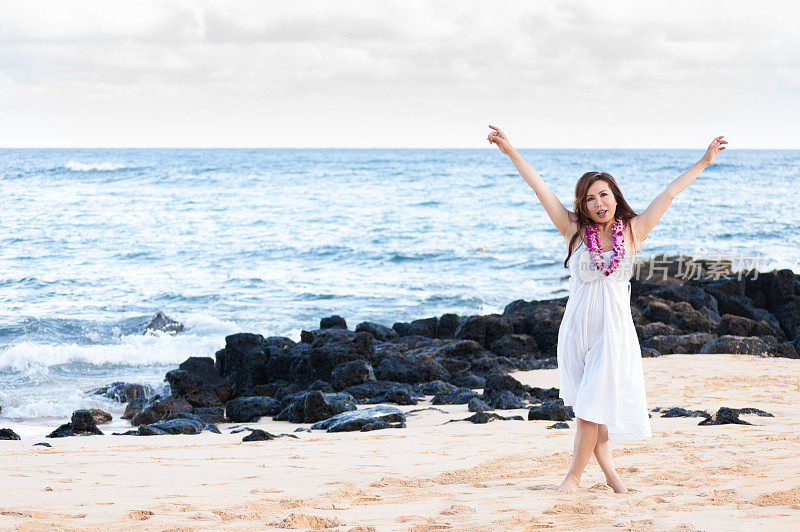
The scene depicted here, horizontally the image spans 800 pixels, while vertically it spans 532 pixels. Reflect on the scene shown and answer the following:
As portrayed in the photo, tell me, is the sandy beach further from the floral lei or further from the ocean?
the ocean

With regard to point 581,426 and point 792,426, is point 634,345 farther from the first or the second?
point 792,426

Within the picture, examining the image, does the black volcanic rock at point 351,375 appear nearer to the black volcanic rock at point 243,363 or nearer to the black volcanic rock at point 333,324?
the black volcanic rock at point 243,363

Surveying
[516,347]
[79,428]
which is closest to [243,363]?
[79,428]

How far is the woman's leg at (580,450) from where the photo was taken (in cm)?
450

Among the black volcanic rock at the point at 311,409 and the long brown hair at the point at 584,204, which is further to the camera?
the black volcanic rock at the point at 311,409

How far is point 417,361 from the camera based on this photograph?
11328 millimetres

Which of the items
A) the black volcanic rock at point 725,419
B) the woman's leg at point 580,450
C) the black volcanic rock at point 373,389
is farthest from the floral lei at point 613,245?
the black volcanic rock at point 373,389

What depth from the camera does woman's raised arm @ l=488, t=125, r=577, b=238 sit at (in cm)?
451

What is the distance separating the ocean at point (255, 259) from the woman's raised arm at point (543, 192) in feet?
24.7

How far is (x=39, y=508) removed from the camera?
405 cm

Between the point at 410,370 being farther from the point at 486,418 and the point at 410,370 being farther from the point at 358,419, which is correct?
the point at 486,418

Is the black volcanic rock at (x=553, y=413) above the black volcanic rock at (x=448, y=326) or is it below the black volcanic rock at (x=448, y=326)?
above

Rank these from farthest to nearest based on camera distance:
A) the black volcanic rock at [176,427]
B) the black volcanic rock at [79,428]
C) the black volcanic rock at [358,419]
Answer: the black volcanic rock at [79,428] < the black volcanic rock at [176,427] < the black volcanic rock at [358,419]

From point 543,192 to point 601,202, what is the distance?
33 cm
